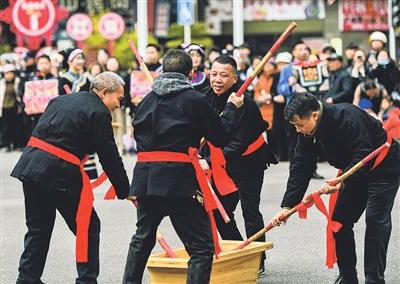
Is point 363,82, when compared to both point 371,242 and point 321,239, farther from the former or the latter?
point 371,242

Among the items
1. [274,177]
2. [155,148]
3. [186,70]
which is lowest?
[274,177]

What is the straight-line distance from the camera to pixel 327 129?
793cm

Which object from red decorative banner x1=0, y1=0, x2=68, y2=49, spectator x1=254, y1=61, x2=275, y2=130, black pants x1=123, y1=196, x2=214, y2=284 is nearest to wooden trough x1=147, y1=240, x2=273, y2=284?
black pants x1=123, y1=196, x2=214, y2=284

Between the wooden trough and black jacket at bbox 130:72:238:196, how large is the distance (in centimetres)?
68

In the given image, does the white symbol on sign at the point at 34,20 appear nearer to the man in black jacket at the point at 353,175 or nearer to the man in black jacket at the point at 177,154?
the man in black jacket at the point at 353,175

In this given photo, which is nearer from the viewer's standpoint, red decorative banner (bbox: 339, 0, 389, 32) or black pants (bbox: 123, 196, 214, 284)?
black pants (bbox: 123, 196, 214, 284)

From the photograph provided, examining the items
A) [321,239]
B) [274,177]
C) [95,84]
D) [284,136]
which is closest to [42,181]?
[95,84]

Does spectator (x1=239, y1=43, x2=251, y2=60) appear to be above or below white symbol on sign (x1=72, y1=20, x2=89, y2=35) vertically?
below

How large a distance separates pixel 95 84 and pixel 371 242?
2206mm

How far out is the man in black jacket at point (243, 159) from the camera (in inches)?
356

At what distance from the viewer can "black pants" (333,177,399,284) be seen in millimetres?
8234

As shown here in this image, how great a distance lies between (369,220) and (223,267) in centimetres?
108

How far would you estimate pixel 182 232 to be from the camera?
7.50 m

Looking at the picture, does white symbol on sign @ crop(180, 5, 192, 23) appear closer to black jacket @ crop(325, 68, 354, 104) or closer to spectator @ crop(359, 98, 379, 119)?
black jacket @ crop(325, 68, 354, 104)
